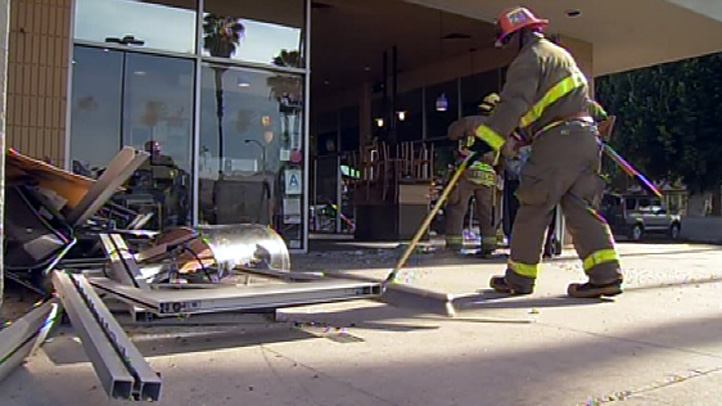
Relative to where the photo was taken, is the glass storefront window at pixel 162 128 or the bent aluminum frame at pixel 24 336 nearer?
the bent aluminum frame at pixel 24 336

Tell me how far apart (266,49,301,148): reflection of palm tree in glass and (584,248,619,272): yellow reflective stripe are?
5263 mm

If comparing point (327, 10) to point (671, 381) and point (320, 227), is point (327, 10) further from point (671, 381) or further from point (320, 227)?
point (671, 381)

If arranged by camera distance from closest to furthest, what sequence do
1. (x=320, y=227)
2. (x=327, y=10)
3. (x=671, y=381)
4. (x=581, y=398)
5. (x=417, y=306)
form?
(x=581, y=398)
(x=671, y=381)
(x=417, y=306)
(x=327, y=10)
(x=320, y=227)

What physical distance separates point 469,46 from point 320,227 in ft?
23.7

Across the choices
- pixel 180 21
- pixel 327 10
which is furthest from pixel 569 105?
pixel 327 10

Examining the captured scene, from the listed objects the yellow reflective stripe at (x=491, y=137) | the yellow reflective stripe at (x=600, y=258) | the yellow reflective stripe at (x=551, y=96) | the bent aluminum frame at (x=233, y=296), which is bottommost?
the bent aluminum frame at (x=233, y=296)

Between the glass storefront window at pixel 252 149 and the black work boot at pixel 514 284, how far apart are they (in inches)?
173

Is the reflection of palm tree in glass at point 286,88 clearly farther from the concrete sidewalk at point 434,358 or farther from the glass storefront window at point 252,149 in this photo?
the concrete sidewalk at point 434,358

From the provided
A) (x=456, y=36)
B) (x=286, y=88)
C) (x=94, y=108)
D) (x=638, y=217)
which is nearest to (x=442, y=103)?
(x=456, y=36)

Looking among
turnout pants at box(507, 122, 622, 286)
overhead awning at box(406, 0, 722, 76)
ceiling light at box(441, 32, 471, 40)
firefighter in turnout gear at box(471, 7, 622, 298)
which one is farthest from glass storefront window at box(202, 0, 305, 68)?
turnout pants at box(507, 122, 622, 286)

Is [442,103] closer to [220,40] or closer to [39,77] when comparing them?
[220,40]

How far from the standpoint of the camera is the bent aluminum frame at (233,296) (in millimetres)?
2975

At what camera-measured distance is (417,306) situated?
4.29 m

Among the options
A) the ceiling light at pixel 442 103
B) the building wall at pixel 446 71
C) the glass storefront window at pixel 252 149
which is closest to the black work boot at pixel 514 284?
the glass storefront window at pixel 252 149
